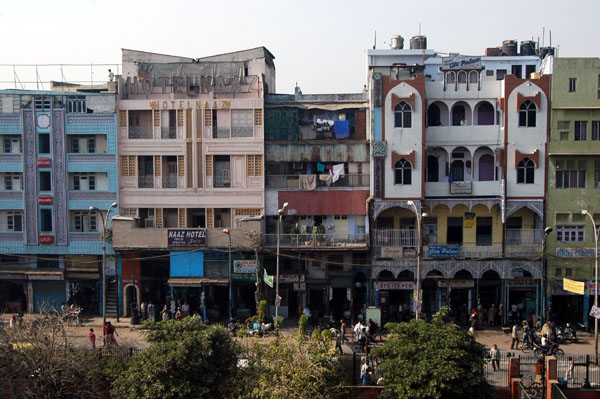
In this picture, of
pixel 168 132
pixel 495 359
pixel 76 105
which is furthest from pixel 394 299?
pixel 76 105

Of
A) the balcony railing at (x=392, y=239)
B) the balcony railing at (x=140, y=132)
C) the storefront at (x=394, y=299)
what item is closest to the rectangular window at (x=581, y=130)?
the balcony railing at (x=392, y=239)

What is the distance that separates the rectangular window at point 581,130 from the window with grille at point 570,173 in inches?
55.3

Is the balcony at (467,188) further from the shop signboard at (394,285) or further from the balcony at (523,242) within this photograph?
the shop signboard at (394,285)

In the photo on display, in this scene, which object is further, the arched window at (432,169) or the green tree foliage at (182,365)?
the arched window at (432,169)

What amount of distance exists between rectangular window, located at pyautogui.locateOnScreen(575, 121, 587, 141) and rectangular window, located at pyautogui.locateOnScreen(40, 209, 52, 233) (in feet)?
107

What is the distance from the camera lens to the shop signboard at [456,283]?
39625 millimetres

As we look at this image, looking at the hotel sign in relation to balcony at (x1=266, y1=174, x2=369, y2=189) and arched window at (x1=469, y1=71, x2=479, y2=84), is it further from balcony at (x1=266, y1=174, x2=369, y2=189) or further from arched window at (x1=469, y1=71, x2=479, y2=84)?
arched window at (x1=469, y1=71, x2=479, y2=84)

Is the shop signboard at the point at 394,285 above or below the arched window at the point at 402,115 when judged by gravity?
below

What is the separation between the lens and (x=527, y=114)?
129 feet

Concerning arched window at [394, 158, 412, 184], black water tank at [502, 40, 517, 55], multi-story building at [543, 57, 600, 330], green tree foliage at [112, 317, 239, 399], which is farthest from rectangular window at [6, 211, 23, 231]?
black water tank at [502, 40, 517, 55]

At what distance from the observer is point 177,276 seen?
1564 inches

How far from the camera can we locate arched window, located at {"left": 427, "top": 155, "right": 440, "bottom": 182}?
135 ft

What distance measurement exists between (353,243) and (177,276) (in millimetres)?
10829

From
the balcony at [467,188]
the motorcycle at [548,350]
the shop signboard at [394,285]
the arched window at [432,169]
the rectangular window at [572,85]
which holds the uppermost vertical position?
the rectangular window at [572,85]
